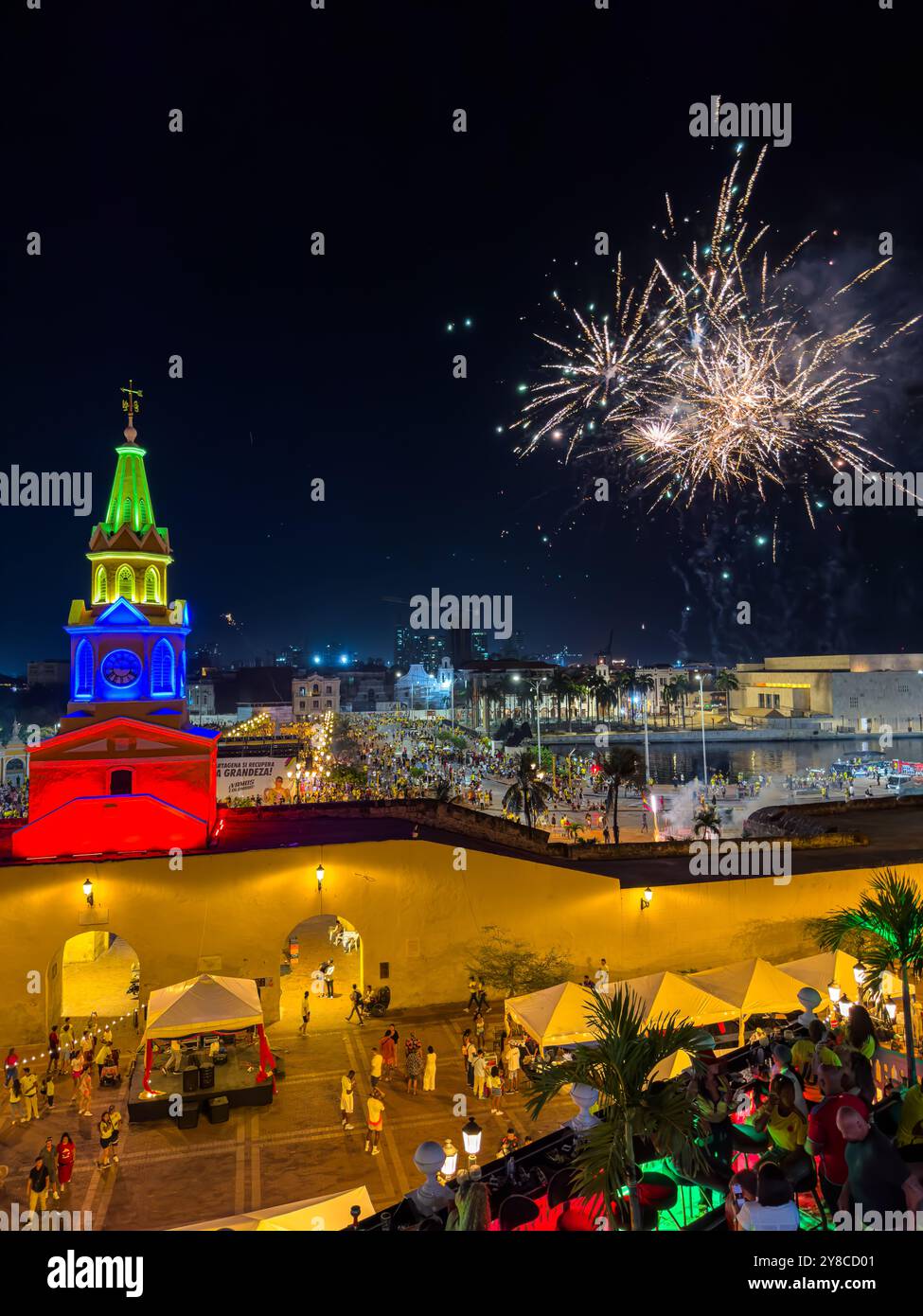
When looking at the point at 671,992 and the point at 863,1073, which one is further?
the point at 671,992

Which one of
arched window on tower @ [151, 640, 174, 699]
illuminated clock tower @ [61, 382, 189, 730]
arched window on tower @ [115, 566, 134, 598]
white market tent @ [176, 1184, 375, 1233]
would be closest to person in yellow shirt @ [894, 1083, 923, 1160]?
white market tent @ [176, 1184, 375, 1233]

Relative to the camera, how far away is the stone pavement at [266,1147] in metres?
11.6

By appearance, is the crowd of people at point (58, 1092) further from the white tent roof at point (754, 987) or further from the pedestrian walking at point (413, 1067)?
the white tent roof at point (754, 987)

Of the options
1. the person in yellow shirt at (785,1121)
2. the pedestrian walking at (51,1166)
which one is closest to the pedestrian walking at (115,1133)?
the pedestrian walking at (51,1166)

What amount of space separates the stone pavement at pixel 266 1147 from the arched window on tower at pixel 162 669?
32.4 ft

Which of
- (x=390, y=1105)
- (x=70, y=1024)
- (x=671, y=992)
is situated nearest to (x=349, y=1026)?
(x=390, y=1105)

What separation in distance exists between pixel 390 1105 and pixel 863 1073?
29.7 feet

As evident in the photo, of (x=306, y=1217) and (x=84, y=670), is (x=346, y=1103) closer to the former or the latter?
(x=306, y=1217)

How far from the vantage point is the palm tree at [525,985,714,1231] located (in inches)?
239

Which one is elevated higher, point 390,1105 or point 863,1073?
point 863,1073

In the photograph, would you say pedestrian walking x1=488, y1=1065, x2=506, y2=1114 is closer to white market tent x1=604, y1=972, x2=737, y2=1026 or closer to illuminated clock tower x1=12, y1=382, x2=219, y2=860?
white market tent x1=604, y1=972, x2=737, y2=1026

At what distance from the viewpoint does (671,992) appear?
14.5 meters
